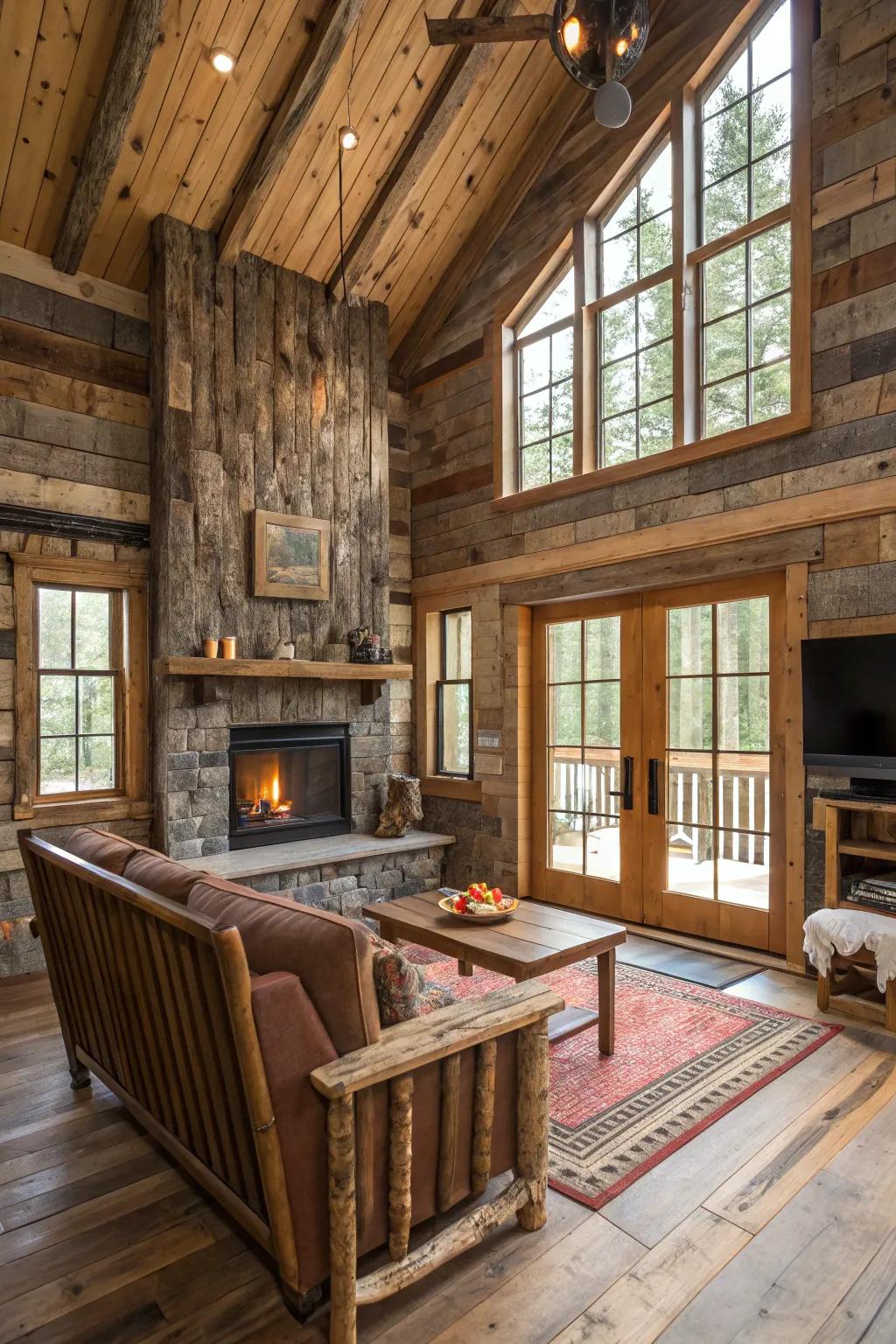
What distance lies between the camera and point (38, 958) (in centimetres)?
454

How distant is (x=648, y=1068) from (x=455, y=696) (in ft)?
11.5

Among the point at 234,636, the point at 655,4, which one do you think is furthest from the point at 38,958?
the point at 655,4

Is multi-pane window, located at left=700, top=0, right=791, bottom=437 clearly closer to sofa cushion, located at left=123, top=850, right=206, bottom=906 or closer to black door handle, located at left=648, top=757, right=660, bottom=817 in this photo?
black door handle, located at left=648, top=757, right=660, bottom=817

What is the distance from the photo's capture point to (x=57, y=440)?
15.8ft

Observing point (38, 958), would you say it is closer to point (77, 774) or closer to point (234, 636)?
point (77, 774)

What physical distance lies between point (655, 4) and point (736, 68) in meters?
0.73

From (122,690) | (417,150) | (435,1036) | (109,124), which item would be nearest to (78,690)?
(122,690)

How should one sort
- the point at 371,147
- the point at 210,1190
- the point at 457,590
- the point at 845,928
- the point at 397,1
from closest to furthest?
the point at 210,1190 < the point at 845,928 < the point at 397,1 < the point at 371,147 < the point at 457,590

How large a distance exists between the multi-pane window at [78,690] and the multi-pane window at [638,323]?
331 centimetres

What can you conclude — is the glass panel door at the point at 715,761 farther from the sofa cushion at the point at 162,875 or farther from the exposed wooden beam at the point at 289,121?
the exposed wooden beam at the point at 289,121

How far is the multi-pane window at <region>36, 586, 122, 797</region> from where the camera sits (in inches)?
189

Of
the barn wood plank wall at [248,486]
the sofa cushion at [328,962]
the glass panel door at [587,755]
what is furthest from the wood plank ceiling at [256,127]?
the sofa cushion at [328,962]

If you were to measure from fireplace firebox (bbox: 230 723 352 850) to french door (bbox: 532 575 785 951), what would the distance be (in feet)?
4.54

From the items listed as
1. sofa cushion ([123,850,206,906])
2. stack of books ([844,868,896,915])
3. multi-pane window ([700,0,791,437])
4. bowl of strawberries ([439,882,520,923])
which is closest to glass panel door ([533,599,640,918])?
multi-pane window ([700,0,791,437])
